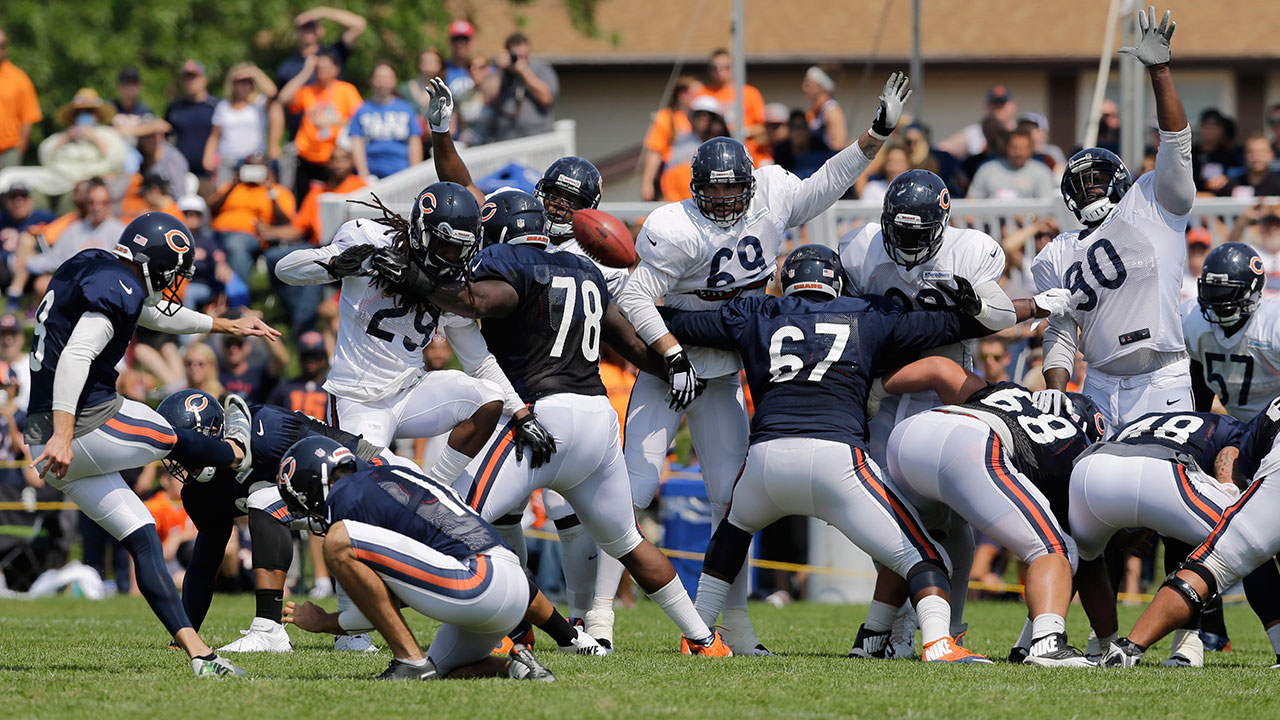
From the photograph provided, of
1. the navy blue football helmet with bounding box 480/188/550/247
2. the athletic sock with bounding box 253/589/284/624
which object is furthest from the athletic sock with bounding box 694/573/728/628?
the athletic sock with bounding box 253/589/284/624

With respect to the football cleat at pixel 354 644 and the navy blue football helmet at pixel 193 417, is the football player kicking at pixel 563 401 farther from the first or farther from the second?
the navy blue football helmet at pixel 193 417

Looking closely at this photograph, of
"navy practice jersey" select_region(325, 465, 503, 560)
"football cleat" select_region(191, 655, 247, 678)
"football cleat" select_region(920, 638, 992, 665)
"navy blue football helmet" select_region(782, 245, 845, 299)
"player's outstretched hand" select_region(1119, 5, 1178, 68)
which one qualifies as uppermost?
"player's outstretched hand" select_region(1119, 5, 1178, 68)

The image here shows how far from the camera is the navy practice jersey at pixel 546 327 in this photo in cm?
691

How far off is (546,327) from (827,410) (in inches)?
52.2

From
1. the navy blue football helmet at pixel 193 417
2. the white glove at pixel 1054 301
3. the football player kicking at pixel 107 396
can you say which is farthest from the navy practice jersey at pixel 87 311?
the white glove at pixel 1054 301

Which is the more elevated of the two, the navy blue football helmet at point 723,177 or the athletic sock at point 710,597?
the navy blue football helmet at point 723,177

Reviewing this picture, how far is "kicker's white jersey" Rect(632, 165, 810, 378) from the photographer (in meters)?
7.43

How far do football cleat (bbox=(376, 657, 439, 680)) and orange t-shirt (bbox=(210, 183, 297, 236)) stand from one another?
9496 millimetres

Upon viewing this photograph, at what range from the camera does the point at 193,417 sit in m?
7.05

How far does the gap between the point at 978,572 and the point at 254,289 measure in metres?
8.11

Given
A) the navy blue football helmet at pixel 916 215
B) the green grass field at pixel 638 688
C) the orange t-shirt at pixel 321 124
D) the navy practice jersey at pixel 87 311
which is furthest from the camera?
the orange t-shirt at pixel 321 124

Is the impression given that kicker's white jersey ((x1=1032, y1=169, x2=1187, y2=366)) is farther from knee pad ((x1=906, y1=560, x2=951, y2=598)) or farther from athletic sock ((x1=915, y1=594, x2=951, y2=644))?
athletic sock ((x1=915, y1=594, x2=951, y2=644))

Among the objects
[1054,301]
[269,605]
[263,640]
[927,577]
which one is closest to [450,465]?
[269,605]

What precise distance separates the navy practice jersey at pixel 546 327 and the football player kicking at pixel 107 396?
1409mm
